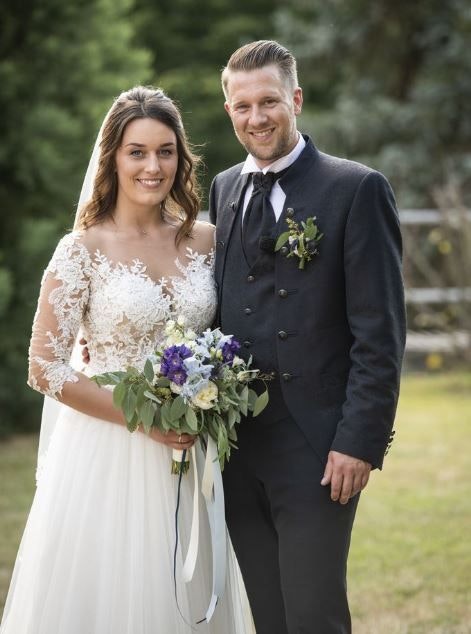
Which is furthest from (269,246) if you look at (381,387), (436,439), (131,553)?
(436,439)

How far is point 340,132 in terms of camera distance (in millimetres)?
15727

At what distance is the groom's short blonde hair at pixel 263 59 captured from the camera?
352 cm

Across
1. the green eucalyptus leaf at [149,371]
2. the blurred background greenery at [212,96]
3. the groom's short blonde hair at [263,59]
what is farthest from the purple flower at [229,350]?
the blurred background greenery at [212,96]

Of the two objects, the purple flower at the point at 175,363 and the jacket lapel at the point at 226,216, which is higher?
the jacket lapel at the point at 226,216

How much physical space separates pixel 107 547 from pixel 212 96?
17.4 meters

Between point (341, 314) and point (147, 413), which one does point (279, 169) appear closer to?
point (341, 314)

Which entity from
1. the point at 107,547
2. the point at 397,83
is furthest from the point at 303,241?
the point at 397,83

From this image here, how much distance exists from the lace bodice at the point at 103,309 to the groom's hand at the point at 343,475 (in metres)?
0.81

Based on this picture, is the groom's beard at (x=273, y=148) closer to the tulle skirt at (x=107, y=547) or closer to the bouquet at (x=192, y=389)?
the bouquet at (x=192, y=389)

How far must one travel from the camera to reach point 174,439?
140 inches

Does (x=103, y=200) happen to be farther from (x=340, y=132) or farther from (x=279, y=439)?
(x=340, y=132)

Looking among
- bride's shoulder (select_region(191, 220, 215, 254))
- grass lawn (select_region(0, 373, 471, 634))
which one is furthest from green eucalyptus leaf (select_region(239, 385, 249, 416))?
grass lawn (select_region(0, 373, 471, 634))

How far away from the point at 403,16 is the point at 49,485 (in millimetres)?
12673

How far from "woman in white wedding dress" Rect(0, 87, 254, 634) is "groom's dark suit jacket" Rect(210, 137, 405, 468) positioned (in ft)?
1.46
